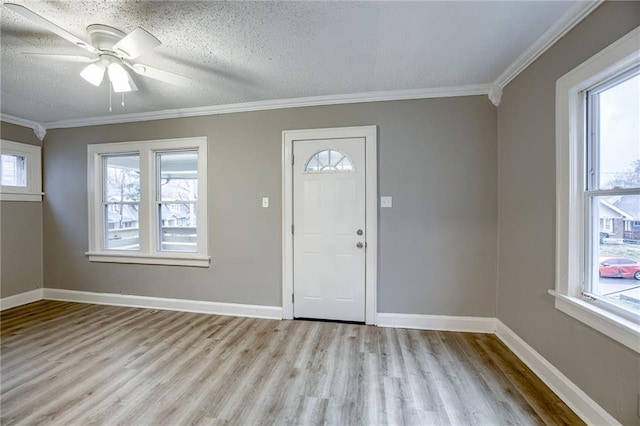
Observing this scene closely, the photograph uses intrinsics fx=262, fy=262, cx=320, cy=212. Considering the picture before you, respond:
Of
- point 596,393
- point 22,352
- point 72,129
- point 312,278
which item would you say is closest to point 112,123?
point 72,129

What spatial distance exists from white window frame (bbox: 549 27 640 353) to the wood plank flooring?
659 millimetres

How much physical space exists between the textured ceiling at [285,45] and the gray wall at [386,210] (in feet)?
1.08

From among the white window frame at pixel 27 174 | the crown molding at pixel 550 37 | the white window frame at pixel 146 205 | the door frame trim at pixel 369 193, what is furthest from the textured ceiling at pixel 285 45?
the white window frame at pixel 27 174

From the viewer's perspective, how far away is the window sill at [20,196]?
330 centimetres

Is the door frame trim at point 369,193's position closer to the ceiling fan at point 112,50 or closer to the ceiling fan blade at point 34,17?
the ceiling fan at point 112,50

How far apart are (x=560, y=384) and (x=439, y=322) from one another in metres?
1.03

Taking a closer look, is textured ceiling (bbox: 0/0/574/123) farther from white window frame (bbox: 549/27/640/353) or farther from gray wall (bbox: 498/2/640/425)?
white window frame (bbox: 549/27/640/353)

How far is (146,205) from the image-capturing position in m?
3.31

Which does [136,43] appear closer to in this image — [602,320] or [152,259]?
[152,259]

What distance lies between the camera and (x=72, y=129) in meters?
3.55

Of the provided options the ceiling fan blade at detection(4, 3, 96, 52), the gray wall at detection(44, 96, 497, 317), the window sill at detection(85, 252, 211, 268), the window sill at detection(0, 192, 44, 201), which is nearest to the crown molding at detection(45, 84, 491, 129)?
the gray wall at detection(44, 96, 497, 317)

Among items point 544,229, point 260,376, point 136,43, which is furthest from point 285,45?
point 260,376

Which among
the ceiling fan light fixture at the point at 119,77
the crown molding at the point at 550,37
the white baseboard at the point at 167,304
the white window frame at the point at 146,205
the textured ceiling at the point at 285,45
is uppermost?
the textured ceiling at the point at 285,45

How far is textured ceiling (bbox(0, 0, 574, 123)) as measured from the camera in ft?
5.18
